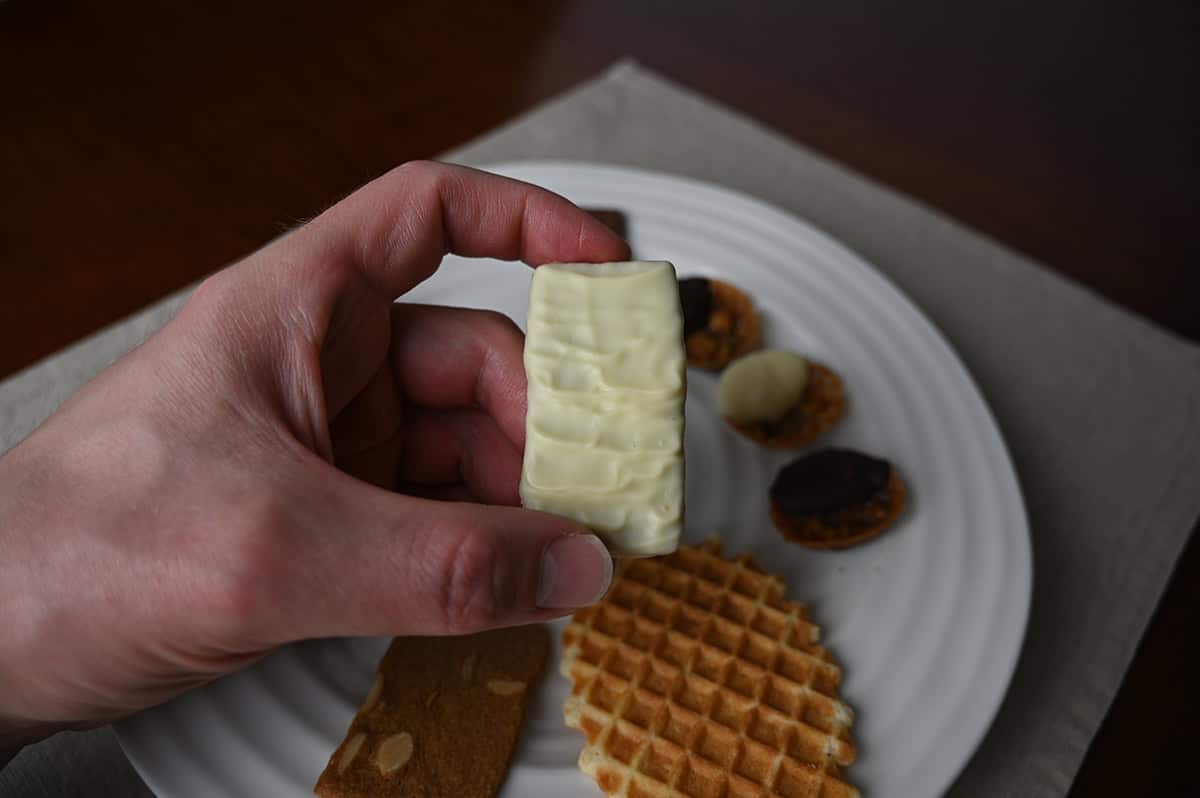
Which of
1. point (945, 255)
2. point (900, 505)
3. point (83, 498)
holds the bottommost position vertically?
point (83, 498)

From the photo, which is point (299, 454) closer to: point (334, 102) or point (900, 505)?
point (900, 505)

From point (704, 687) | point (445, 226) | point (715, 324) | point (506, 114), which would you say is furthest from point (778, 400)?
point (506, 114)

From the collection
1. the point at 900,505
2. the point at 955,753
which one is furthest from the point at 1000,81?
Answer: the point at 955,753

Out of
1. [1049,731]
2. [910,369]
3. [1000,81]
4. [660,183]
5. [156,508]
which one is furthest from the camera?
[1000,81]

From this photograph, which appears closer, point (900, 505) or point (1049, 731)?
point (1049, 731)

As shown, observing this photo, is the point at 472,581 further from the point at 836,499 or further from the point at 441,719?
the point at 836,499

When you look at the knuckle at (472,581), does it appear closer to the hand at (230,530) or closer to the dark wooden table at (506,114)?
the hand at (230,530)

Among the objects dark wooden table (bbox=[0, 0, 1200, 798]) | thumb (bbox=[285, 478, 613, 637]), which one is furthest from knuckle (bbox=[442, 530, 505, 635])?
dark wooden table (bbox=[0, 0, 1200, 798])
